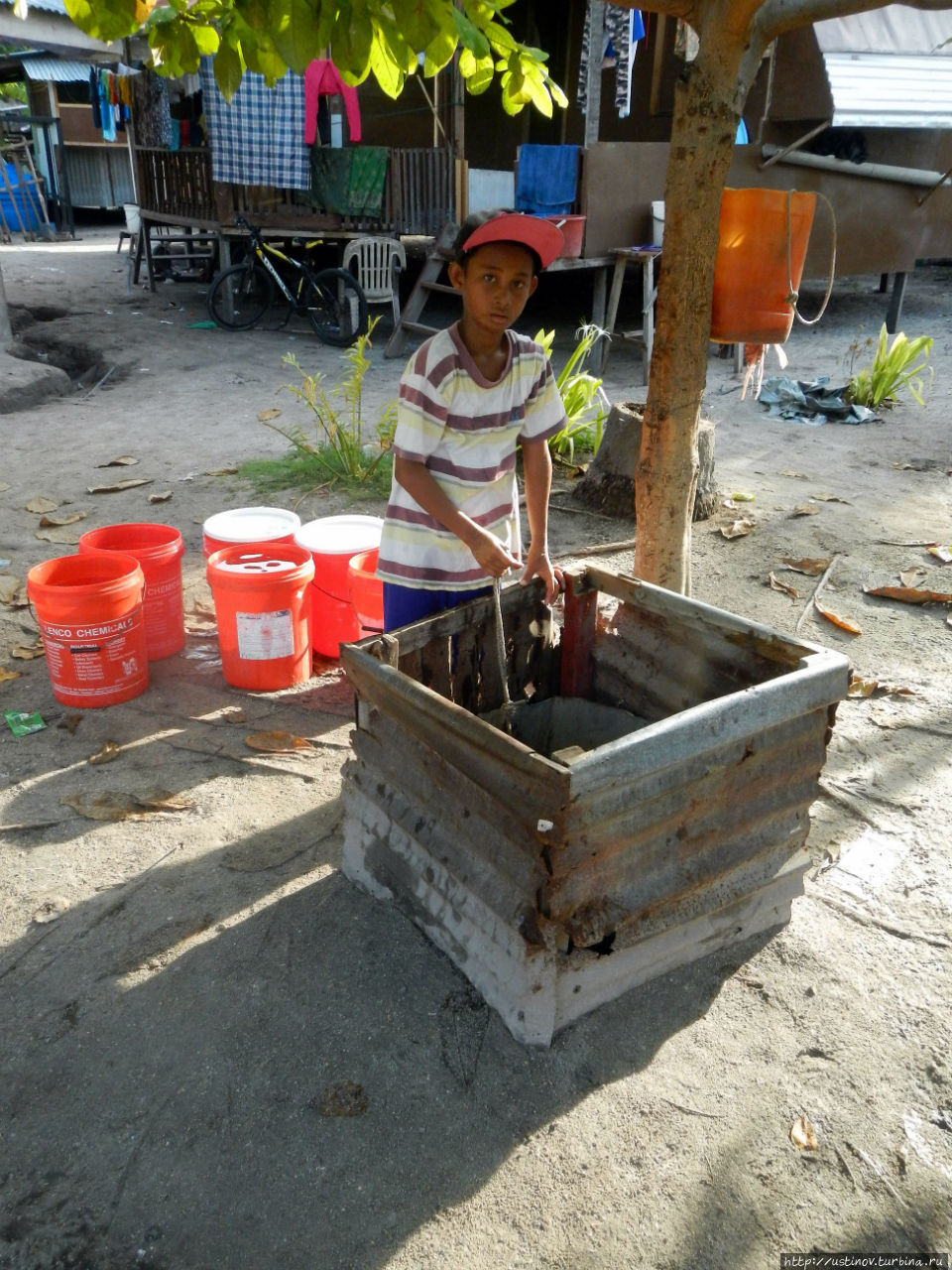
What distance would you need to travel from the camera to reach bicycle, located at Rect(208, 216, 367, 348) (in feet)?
31.8

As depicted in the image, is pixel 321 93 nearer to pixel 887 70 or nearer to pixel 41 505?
pixel 887 70

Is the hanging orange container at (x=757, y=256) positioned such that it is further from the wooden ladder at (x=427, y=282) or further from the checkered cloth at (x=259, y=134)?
the checkered cloth at (x=259, y=134)

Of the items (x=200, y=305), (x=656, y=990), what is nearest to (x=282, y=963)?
(x=656, y=990)

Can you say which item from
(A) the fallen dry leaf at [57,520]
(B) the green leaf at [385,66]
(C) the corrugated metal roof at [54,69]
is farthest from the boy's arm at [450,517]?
(C) the corrugated metal roof at [54,69]

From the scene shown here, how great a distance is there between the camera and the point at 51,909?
95.3 inches

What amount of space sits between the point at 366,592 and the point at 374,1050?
1.75 m

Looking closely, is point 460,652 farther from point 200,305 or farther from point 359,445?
point 200,305


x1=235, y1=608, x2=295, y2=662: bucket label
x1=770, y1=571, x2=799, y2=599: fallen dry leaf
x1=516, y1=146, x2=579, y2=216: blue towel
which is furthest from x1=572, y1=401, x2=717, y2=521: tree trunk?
x1=516, y1=146, x2=579, y2=216: blue towel

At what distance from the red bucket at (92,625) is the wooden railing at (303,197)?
23.5 ft

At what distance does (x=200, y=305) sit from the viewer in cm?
1159

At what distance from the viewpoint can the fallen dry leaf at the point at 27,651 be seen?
375cm

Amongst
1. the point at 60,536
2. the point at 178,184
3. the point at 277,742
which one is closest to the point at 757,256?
the point at 277,742

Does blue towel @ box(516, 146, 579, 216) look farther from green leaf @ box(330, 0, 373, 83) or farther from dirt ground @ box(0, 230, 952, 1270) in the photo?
green leaf @ box(330, 0, 373, 83)

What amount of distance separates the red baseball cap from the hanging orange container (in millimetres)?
984
